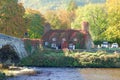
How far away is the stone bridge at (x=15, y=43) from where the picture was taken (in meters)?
61.9

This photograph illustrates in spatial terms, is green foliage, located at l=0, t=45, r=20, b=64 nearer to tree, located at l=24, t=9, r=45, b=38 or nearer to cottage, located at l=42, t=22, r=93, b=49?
cottage, located at l=42, t=22, r=93, b=49

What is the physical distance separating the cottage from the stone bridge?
75.9 ft

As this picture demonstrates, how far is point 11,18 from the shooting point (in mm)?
86062

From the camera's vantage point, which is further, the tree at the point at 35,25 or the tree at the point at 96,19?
the tree at the point at 96,19

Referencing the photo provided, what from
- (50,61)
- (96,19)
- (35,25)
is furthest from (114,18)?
(50,61)

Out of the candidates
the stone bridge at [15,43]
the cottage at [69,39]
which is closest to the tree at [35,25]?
the cottage at [69,39]

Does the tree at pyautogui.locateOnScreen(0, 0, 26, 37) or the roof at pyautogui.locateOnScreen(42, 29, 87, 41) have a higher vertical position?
the tree at pyautogui.locateOnScreen(0, 0, 26, 37)

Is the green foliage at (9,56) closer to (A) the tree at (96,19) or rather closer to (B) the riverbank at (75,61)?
(B) the riverbank at (75,61)

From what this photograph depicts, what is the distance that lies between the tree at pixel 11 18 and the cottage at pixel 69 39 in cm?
1624

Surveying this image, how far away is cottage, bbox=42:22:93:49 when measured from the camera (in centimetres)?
10075

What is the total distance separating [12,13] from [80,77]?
98.1 feet

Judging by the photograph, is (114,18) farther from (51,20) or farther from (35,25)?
(51,20)

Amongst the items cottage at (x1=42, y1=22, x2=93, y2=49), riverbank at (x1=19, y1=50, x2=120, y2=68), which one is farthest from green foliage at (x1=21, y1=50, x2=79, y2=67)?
cottage at (x1=42, y1=22, x2=93, y2=49)

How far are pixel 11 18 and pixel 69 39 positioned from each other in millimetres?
20277
